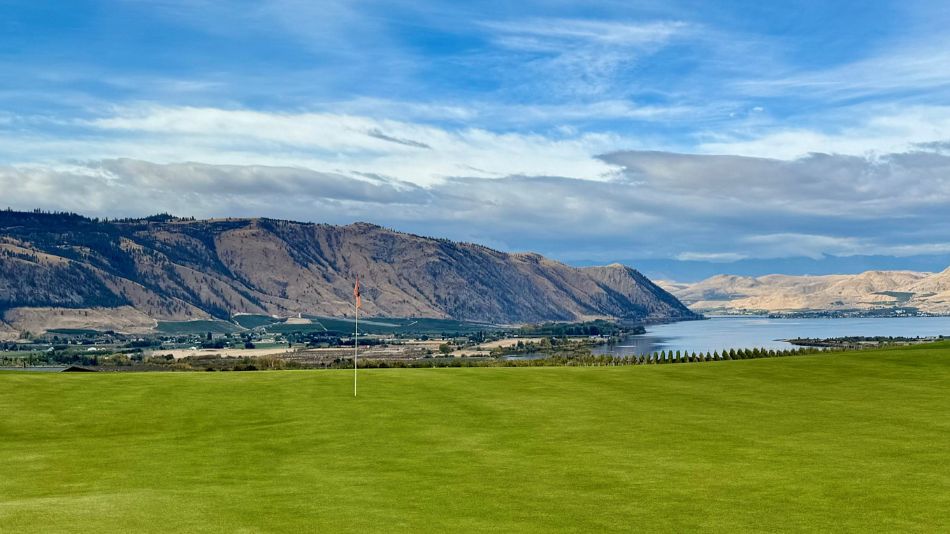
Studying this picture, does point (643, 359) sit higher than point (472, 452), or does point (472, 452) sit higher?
point (472, 452)

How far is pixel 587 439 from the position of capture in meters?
32.4

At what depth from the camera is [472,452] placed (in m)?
30.2

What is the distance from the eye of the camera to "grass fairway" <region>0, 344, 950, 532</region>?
20953 mm

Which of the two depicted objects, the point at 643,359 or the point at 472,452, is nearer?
the point at 472,452

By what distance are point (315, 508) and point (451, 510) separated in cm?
344

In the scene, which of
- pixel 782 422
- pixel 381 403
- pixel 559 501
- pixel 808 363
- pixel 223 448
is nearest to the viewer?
pixel 559 501

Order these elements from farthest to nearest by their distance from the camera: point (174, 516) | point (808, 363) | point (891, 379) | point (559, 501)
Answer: point (808, 363) → point (891, 379) → point (559, 501) → point (174, 516)

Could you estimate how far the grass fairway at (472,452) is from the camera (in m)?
21.0

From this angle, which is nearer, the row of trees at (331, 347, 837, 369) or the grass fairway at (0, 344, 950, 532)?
the grass fairway at (0, 344, 950, 532)

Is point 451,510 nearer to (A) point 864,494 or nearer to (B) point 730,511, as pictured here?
(B) point 730,511

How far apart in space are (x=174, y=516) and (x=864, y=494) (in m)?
17.1

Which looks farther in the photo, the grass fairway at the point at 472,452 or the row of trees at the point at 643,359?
the row of trees at the point at 643,359

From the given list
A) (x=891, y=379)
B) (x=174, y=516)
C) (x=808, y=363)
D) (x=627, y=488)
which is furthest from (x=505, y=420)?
(x=808, y=363)

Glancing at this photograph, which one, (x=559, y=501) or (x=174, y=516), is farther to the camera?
(x=559, y=501)
